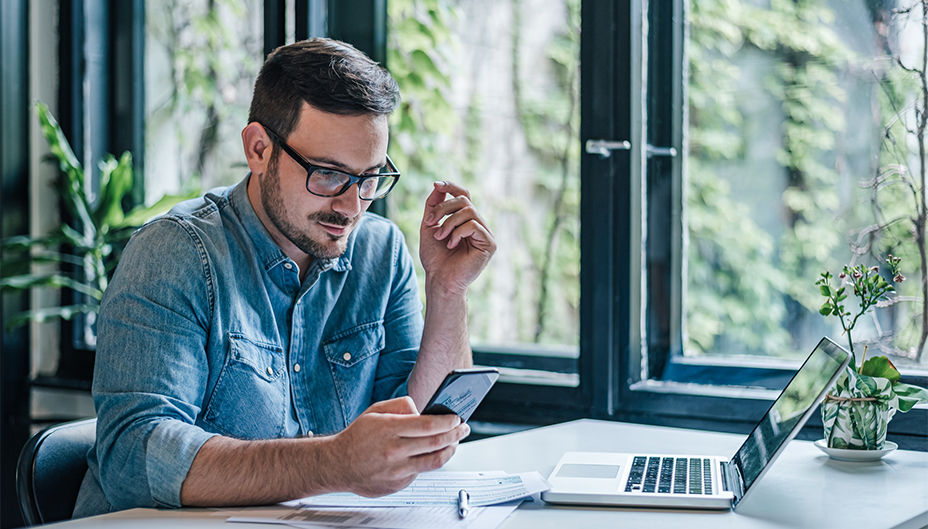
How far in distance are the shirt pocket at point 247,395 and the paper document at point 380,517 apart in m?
0.34

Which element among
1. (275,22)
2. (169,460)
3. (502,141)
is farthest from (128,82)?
(169,460)

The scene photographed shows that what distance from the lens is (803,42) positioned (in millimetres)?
1874

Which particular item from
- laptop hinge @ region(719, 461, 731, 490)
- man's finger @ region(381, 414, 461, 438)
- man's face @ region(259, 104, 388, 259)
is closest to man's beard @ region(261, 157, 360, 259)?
man's face @ region(259, 104, 388, 259)

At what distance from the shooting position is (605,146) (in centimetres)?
192

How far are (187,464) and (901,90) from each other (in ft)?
5.24

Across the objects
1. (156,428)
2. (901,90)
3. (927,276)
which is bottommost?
(156,428)

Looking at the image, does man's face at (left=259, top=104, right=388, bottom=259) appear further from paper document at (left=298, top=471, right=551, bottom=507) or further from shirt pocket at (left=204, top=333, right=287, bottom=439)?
paper document at (left=298, top=471, right=551, bottom=507)

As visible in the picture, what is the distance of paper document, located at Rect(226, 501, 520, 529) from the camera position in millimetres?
1014

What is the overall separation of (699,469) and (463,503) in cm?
41

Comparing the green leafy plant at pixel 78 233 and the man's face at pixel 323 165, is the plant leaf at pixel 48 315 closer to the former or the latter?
the green leafy plant at pixel 78 233

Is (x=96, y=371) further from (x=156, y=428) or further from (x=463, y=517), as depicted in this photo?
(x=463, y=517)

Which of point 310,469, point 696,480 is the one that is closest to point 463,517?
point 310,469

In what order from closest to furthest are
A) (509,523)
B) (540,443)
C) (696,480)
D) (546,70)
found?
(509,523), (696,480), (540,443), (546,70)

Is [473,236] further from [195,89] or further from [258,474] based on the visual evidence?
[195,89]
